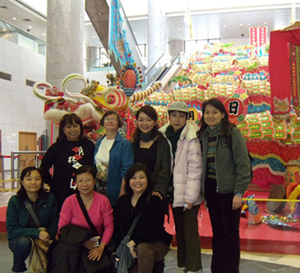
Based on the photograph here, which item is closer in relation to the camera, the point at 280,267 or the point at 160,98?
the point at 280,267

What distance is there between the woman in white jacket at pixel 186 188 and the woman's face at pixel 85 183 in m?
0.69

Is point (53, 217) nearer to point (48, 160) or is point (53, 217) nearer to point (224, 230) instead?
point (48, 160)

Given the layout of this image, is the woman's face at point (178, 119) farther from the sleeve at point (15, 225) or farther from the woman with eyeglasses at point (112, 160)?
the sleeve at point (15, 225)

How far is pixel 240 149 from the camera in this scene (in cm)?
271

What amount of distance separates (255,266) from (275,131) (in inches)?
114

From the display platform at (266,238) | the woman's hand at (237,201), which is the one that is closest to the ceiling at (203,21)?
the display platform at (266,238)

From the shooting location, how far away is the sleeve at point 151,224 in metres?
2.71

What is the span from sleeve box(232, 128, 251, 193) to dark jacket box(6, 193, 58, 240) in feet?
5.23

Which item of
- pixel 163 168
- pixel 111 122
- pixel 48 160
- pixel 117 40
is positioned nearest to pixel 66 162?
pixel 48 160

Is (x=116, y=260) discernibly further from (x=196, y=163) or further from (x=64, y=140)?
(x=64, y=140)

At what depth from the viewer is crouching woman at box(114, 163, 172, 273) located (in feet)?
8.73

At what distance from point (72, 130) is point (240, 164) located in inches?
59.6

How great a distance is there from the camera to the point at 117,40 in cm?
664

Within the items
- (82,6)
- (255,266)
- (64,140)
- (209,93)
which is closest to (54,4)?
(82,6)
